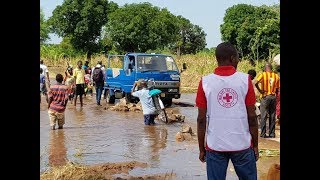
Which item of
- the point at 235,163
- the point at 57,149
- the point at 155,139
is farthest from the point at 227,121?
the point at 155,139

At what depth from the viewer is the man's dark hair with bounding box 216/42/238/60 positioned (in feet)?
13.6

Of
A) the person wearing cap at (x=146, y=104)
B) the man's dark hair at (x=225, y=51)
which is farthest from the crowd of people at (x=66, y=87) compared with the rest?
the man's dark hair at (x=225, y=51)

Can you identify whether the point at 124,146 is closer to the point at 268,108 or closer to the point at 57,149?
the point at 57,149

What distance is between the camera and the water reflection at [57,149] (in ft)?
28.6

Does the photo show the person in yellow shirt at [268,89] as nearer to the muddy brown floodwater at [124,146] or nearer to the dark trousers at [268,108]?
the dark trousers at [268,108]

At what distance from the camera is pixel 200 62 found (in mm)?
38219

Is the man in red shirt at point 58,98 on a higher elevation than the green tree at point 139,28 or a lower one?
lower

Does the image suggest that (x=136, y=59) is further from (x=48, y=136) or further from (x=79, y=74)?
(x=48, y=136)

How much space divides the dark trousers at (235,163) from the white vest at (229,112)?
0.19 ft

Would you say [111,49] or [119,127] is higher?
[111,49]

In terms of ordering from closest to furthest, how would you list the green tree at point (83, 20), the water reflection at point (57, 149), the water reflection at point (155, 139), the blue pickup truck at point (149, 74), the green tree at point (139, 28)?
the water reflection at point (57, 149) < the water reflection at point (155, 139) < the blue pickup truck at point (149, 74) < the green tree at point (139, 28) < the green tree at point (83, 20)
